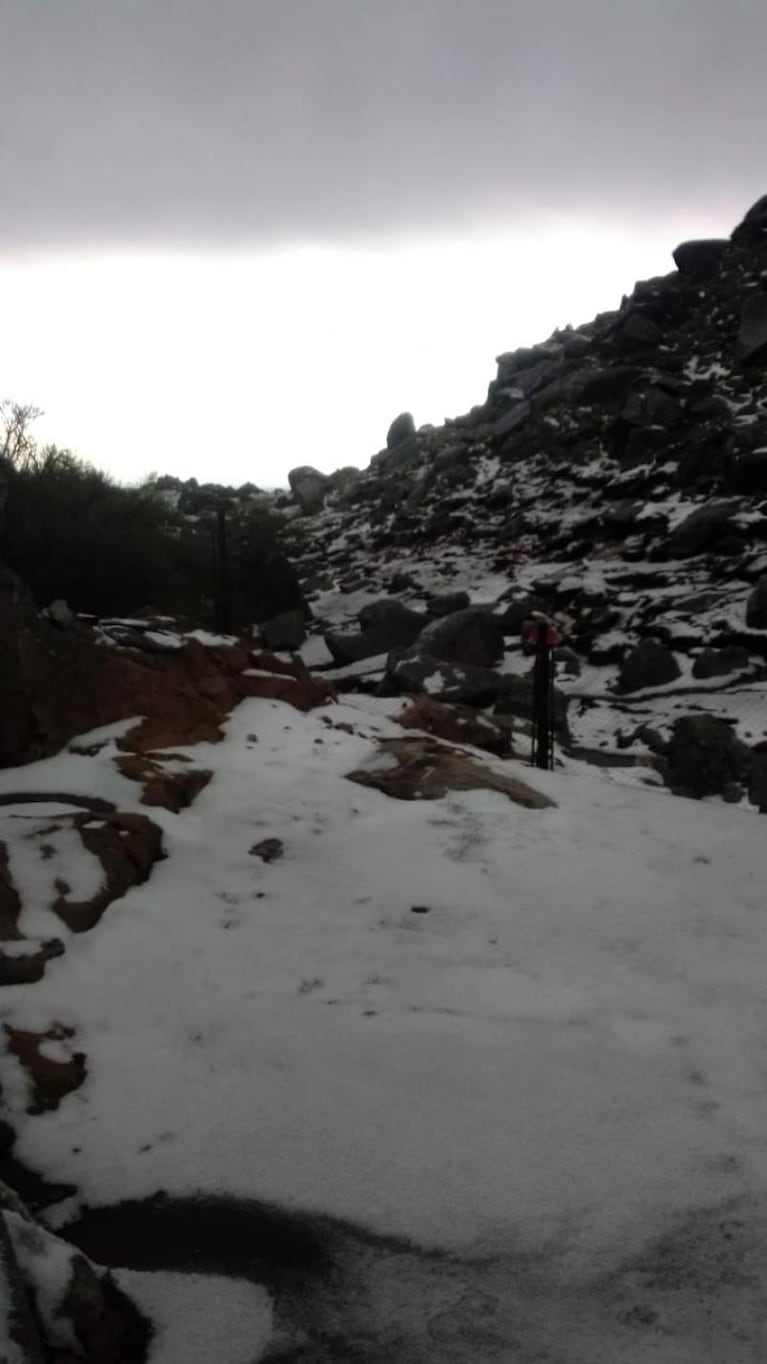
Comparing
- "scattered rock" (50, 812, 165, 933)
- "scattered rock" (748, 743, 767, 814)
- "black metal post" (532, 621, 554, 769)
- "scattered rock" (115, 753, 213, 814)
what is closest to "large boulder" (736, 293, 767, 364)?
"scattered rock" (748, 743, 767, 814)

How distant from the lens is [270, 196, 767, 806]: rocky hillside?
44.8ft

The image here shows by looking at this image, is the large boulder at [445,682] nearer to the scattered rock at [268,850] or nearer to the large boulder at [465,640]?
the large boulder at [465,640]

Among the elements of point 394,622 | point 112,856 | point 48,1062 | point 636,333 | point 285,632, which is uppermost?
point 636,333

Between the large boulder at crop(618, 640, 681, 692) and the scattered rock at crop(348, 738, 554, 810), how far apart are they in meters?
9.33

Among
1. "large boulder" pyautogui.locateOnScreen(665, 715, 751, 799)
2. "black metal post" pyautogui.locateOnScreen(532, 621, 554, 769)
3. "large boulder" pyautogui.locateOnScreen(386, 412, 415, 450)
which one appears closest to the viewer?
"black metal post" pyautogui.locateOnScreen(532, 621, 554, 769)

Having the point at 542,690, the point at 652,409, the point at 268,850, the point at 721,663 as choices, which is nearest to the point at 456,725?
the point at 542,690

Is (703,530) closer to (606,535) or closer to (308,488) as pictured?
(606,535)

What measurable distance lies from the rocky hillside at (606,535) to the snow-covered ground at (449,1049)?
4.05 m

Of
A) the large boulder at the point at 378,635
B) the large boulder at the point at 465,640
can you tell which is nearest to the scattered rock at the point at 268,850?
the large boulder at the point at 465,640

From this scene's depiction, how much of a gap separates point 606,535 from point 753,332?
43.3ft

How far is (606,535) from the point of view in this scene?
25219 millimetres

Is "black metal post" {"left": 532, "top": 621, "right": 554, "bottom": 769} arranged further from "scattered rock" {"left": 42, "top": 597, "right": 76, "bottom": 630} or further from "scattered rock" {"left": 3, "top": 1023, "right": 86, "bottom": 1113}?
"scattered rock" {"left": 3, "top": 1023, "right": 86, "bottom": 1113}

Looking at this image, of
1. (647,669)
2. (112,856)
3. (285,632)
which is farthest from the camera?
(285,632)

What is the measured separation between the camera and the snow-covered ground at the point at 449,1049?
235cm
